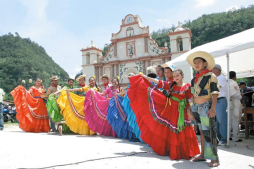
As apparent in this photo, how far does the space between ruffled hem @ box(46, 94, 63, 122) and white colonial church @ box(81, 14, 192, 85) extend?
702 inches

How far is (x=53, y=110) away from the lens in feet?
19.1

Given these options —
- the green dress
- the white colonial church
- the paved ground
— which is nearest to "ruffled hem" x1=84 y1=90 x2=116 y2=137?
the green dress

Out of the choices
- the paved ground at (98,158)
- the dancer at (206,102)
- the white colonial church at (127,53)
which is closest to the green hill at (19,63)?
the white colonial church at (127,53)

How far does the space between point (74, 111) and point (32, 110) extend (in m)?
1.73

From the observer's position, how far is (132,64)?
960 inches

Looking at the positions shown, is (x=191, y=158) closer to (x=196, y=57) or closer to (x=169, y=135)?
(x=169, y=135)

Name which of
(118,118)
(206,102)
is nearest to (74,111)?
(118,118)

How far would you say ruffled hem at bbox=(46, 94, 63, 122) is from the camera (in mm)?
5773

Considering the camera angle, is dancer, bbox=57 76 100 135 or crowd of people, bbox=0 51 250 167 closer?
crowd of people, bbox=0 51 250 167

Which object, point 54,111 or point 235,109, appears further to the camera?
point 54,111

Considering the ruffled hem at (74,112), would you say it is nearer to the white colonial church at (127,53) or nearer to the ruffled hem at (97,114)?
the ruffled hem at (97,114)

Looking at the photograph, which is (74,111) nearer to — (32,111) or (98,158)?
(32,111)

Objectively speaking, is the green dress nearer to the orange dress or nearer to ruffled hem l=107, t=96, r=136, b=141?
the orange dress

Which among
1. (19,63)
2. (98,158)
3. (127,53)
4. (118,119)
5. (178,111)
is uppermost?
(19,63)
